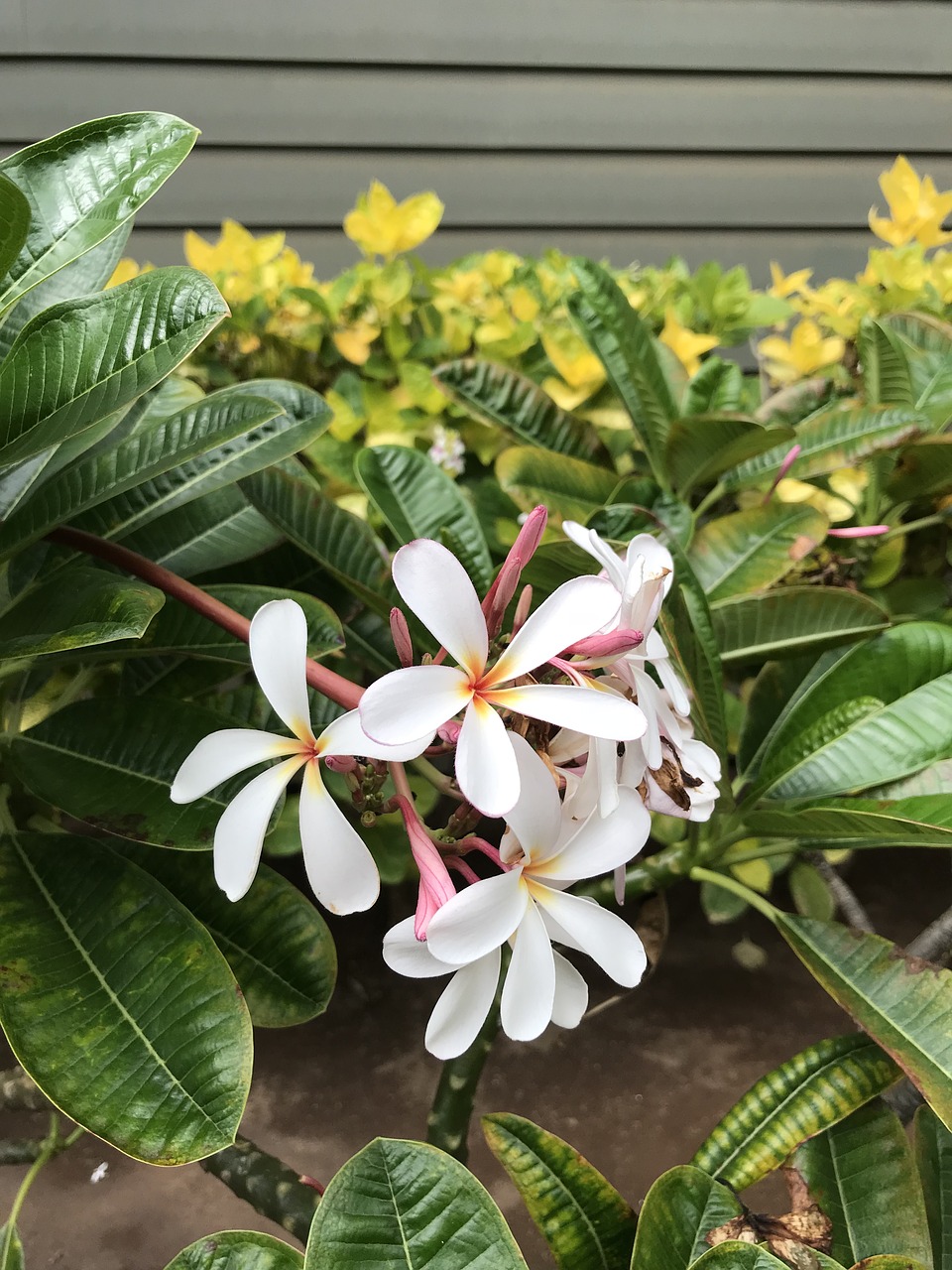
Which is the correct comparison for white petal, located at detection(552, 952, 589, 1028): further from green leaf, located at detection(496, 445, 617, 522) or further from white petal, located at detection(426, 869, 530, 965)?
green leaf, located at detection(496, 445, 617, 522)

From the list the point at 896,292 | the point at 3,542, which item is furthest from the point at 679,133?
the point at 3,542

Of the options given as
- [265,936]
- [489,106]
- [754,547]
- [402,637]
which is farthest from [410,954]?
[489,106]

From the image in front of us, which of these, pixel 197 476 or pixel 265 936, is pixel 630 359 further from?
pixel 265 936

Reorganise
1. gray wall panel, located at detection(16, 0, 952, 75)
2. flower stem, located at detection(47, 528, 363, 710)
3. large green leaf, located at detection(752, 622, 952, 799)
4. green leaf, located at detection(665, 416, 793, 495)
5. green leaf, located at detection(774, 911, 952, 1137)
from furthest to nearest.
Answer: gray wall panel, located at detection(16, 0, 952, 75) → green leaf, located at detection(665, 416, 793, 495) → large green leaf, located at detection(752, 622, 952, 799) → green leaf, located at detection(774, 911, 952, 1137) → flower stem, located at detection(47, 528, 363, 710)

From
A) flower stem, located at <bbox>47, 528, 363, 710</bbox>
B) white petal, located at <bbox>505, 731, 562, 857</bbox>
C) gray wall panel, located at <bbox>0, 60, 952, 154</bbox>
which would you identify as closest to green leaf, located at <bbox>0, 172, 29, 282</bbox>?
flower stem, located at <bbox>47, 528, 363, 710</bbox>

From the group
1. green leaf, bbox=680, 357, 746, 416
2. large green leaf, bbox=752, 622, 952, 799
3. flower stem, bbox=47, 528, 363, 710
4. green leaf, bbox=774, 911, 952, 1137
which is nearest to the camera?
flower stem, bbox=47, 528, 363, 710

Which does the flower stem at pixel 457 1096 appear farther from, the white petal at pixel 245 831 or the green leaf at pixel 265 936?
the white petal at pixel 245 831

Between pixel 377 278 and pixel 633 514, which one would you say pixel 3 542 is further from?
pixel 377 278
